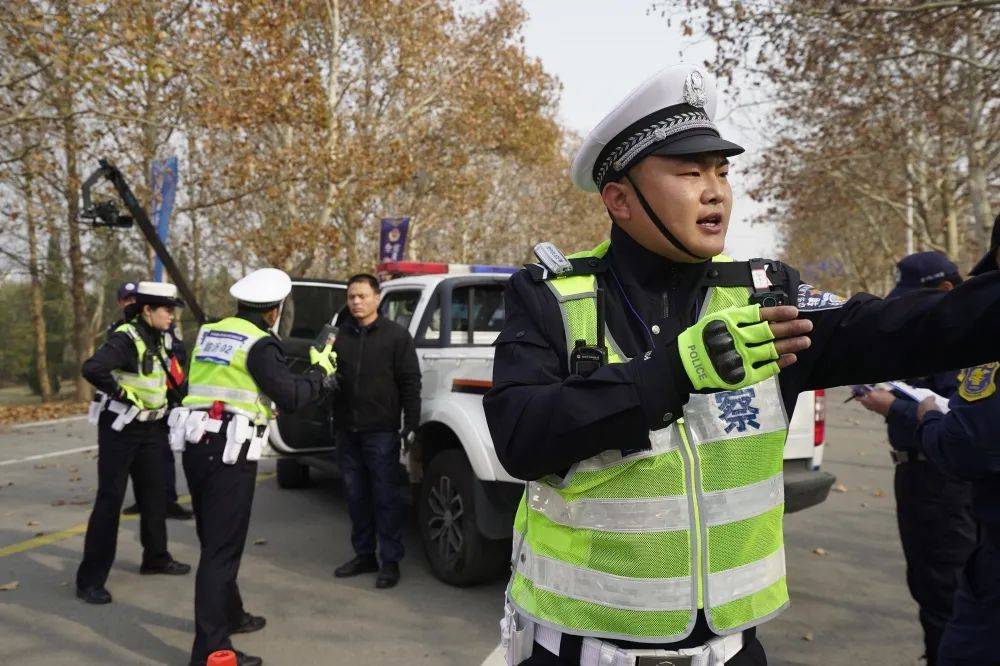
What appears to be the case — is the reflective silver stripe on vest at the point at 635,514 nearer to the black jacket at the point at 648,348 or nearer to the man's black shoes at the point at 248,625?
the black jacket at the point at 648,348

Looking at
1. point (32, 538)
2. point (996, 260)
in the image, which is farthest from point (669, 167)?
point (32, 538)

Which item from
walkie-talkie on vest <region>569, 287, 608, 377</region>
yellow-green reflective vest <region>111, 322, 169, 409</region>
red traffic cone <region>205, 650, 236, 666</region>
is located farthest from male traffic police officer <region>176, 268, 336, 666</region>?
walkie-talkie on vest <region>569, 287, 608, 377</region>

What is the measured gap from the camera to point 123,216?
10.6 meters

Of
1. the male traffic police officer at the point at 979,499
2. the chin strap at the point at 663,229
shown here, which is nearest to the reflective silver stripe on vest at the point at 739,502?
the chin strap at the point at 663,229

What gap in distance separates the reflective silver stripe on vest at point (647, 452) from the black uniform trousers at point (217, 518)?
2953mm

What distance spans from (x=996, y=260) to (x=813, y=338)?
98 cm

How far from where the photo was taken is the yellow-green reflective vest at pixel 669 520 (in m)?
1.47

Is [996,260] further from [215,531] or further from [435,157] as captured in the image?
[435,157]

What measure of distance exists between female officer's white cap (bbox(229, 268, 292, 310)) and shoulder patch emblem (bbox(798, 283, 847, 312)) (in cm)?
312

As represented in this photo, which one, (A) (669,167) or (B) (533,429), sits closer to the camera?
(B) (533,429)

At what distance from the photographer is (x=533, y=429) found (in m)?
1.37

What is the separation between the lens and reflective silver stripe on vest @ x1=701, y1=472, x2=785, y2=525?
4.89 feet

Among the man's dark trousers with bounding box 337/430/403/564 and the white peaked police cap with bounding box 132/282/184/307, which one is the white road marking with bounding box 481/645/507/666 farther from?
the white peaked police cap with bounding box 132/282/184/307

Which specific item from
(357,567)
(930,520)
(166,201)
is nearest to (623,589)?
(930,520)
